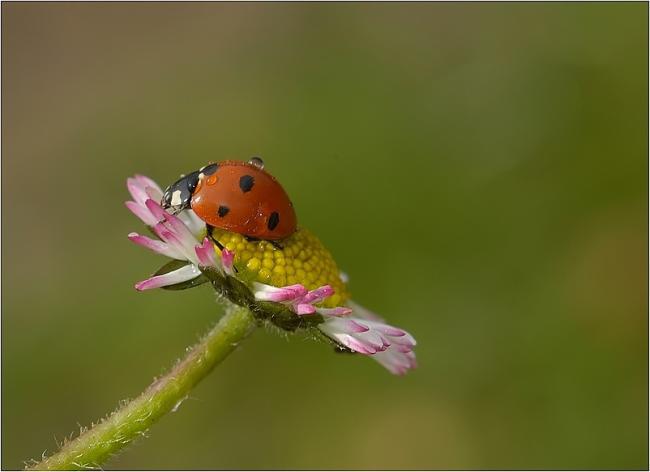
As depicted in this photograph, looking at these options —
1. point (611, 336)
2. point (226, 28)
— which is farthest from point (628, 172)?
point (226, 28)

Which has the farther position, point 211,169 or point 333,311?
point 211,169

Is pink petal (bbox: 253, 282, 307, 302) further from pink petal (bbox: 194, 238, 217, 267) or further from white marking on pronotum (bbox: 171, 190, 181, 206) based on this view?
white marking on pronotum (bbox: 171, 190, 181, 206)

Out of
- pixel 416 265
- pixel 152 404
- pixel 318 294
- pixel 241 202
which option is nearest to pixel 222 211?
pixel 241 202

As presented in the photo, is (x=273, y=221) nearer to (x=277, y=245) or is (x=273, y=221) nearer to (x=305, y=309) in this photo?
(x=277, y=245)

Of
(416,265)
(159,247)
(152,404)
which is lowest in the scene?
(416,265)

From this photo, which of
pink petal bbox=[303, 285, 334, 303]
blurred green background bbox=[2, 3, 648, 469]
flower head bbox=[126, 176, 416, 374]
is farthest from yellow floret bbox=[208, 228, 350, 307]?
blurred green background bbox=[2, 3, 648, 469]

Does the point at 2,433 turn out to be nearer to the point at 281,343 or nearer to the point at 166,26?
the point at 281,343

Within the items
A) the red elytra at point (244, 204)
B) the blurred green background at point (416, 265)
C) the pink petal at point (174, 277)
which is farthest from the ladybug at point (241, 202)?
the blurred green background at point (416, 265)

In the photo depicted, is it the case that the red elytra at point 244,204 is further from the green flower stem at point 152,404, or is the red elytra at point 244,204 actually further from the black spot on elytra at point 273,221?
the green flower stem at point 152,404
